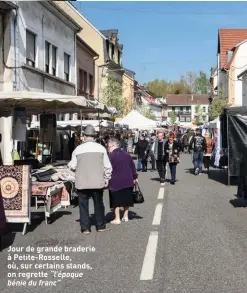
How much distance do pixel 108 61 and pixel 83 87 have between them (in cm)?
A: 1339

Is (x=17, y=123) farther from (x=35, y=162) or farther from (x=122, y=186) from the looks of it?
(x=122, y=186)

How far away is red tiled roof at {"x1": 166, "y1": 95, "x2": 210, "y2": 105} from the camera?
14150cm

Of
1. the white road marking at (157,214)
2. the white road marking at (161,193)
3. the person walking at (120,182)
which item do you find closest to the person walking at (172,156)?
the white road marking at (161,193)

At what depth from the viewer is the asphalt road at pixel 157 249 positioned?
5445 mm

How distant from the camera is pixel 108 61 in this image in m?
51.1

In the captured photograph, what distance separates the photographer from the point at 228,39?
65.9 meters

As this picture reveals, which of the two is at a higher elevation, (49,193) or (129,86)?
(129,86)

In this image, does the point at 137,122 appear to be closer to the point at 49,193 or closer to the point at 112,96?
the point at 112,96

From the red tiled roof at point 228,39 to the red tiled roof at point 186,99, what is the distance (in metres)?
73.7

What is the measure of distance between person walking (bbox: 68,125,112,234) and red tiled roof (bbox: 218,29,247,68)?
58052 millimetres

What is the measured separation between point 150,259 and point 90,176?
221cm

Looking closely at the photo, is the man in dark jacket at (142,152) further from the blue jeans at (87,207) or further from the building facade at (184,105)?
the building facade at (184,105)

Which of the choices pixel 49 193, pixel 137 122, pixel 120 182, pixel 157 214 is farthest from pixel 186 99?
pixel 49 193

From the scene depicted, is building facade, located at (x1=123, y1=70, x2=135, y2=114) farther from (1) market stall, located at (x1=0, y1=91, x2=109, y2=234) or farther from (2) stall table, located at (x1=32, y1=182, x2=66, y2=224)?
(2) stall table, located at (x1=32, y1=182, x2=66, y2=224)
